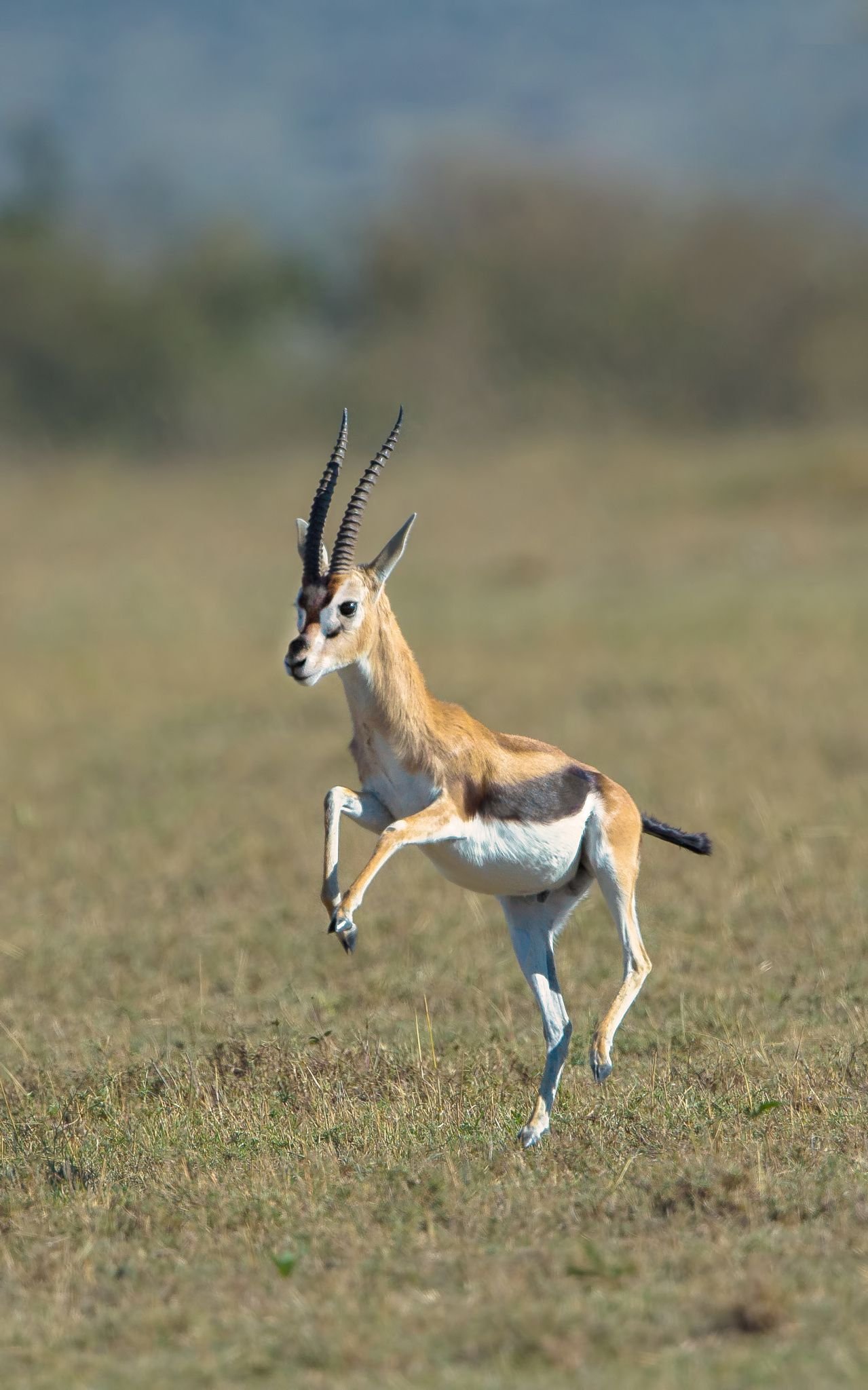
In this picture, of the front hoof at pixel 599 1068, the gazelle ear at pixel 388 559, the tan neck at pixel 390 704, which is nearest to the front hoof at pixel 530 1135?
the front hoof at pixel 599 1068

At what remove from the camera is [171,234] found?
130ft

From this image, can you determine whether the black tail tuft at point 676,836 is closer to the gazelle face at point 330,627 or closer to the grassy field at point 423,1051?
the grassy field at point 423,1051

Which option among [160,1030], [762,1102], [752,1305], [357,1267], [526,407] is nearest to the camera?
[752,1305]

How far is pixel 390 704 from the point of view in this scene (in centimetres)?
594

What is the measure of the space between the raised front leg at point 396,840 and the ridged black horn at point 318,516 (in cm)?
86

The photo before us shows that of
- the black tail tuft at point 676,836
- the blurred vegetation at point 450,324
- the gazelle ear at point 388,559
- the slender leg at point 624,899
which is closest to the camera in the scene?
the gazelle ear at point 388,559

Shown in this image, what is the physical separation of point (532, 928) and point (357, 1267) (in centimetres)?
177

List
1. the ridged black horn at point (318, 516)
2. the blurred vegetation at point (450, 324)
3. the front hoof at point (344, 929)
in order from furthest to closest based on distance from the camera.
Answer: the blurred vegetation at point (450, 324)
the ridged black horn at point (318, 516)
the front hoof at point (344, 929)

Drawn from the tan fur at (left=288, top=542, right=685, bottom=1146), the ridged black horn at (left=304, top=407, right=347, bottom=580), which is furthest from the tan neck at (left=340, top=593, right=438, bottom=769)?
the ridged black horn at (left=304, top=407, right=347, bottom=580)

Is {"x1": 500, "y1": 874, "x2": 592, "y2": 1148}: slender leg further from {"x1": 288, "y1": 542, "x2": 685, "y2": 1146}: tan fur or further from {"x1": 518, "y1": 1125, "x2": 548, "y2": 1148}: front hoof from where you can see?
{"x1": 518, "y1": 1125, "x2": 548, "y2": 1148}: front hoof

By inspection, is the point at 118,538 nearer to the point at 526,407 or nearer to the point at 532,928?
the point at 526,407

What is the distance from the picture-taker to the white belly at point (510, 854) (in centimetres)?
589

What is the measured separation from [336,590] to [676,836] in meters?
1.64

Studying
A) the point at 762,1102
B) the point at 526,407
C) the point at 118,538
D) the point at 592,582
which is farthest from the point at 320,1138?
the point at 526,407
